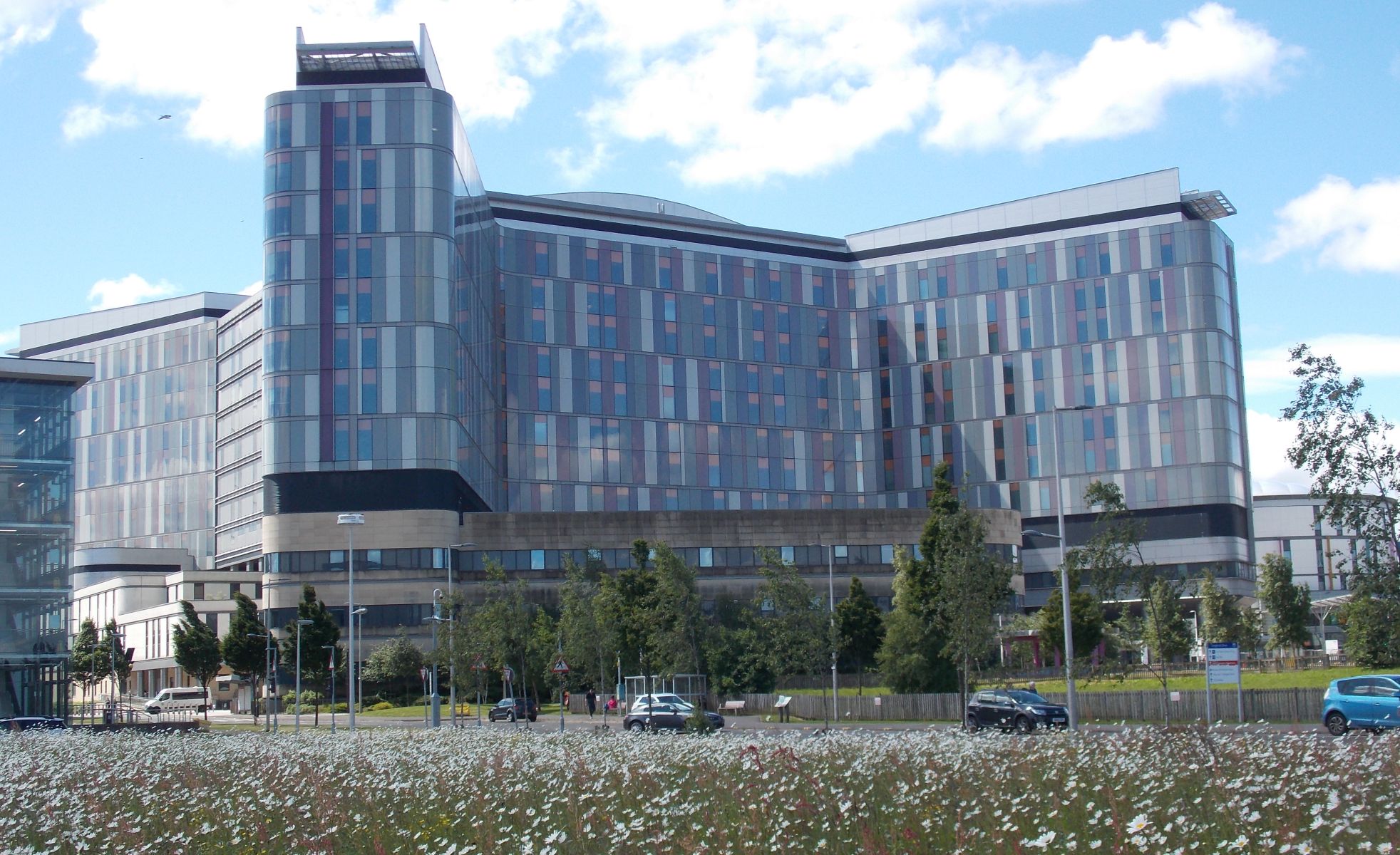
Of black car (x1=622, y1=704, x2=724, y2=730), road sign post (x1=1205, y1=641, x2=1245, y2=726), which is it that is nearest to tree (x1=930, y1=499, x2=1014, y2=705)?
black car (x1=622, y1=704, x2=724, y2=730)

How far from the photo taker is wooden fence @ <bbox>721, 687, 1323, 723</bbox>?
41.9 meters

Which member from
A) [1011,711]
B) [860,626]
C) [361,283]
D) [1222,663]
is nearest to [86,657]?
[361,283]

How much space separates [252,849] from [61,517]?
2313 inches

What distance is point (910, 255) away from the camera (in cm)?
12988

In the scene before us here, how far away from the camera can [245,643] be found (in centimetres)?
7869

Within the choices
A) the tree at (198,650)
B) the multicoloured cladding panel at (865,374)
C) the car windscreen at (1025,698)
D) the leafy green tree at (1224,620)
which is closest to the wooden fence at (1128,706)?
the car windscreen at (1025,698)

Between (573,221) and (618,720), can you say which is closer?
(618,720)

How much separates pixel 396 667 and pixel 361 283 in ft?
83.2

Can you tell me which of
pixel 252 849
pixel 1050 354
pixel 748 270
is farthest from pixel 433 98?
pixel 252 849

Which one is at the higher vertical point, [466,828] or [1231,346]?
[1231,346]

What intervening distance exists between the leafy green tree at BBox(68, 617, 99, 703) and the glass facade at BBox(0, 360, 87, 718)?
1181 inches

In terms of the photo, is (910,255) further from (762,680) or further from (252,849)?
(252,849)

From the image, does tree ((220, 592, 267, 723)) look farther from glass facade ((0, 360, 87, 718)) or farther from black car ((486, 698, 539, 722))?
black car ((486, 698, 539, 722))

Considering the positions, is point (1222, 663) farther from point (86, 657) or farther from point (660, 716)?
point (86, 657)
